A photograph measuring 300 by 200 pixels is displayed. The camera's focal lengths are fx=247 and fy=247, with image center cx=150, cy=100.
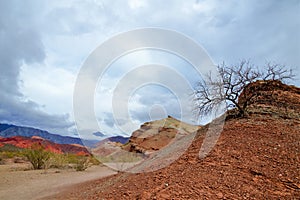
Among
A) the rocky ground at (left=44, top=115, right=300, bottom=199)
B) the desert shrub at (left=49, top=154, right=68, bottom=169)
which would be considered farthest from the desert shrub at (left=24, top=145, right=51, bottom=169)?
the rocky ground at (left=44, top=115, right=300, bottom=199)

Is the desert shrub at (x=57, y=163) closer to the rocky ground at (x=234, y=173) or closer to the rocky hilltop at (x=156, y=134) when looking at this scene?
the rocky hilltop at (x=156, y=134)

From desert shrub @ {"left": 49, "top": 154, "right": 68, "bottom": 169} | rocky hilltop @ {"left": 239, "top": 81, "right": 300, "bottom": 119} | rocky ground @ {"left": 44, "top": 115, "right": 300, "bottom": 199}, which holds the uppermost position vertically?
rocky hilltop @ {"left": 239, "top": 81, "right": 300, "bottom": 119}

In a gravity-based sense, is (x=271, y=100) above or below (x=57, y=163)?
above

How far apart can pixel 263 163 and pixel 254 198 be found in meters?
1.56

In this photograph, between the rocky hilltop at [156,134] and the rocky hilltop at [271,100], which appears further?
the rocky hilltop at [156,134]

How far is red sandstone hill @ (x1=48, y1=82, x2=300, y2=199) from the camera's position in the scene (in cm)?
480

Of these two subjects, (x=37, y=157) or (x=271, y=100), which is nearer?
(x=271, y=100)

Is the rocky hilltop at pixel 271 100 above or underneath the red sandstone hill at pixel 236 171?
above

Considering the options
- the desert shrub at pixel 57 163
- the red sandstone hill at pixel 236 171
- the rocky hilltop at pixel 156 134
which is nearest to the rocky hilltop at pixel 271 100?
the red sandstone hill at pixel 236 171

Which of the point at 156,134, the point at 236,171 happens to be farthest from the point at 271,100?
the point at 156,134

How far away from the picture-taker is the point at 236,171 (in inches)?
218

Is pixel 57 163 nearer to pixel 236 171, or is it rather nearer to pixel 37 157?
pixel 37 157

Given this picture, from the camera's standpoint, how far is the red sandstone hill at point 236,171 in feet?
15.8

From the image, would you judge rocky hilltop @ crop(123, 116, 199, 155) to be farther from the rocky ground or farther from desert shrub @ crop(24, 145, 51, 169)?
the rocky ground
